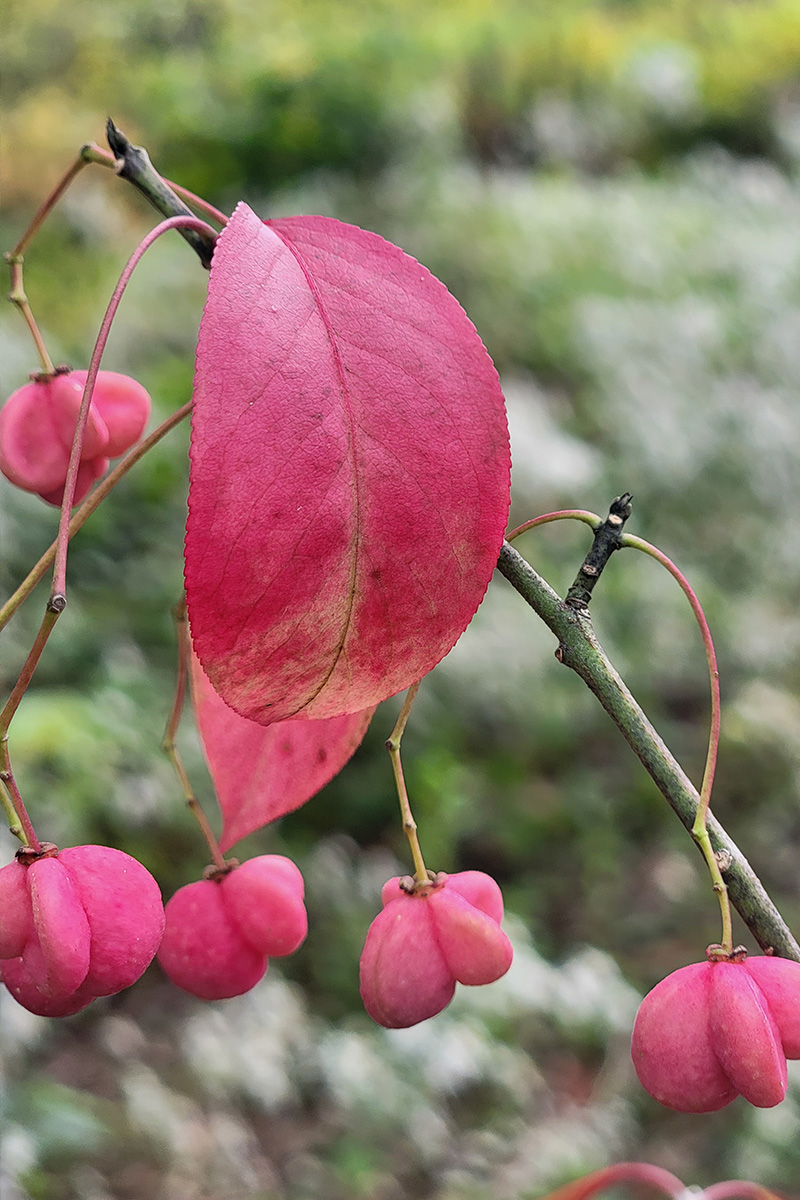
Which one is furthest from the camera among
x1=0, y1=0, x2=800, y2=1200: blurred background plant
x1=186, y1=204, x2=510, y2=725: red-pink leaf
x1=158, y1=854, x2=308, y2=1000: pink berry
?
x1=0, y1=0, x2=800, y2=1200: blurred background plant

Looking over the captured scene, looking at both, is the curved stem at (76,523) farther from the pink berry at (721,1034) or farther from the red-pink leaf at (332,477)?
the pink berry at (721,1034)

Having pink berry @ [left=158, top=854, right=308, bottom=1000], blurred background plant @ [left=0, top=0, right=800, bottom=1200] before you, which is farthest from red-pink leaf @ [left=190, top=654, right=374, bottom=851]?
blurred background plant @ [left=0, top=0, right=800, bottom=1200]

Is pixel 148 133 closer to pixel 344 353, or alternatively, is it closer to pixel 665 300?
pixel 665 300

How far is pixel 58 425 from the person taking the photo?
0.48 metres

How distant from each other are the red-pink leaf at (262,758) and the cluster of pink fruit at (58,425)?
0.10 m

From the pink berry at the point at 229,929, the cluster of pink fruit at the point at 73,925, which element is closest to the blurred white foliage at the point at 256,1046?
the pink berry at the point at 229,929

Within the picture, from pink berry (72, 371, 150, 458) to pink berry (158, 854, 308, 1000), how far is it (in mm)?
191

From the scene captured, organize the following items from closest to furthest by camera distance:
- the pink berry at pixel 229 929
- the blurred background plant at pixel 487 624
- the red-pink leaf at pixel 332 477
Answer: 1. the red-pink leaf at pixel 332 477
2. the pink berry at pixel 229 929
3. the blurred background plant at pixel 487 624

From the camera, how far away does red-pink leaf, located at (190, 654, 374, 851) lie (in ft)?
1.52

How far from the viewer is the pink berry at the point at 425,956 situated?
1.31 feet

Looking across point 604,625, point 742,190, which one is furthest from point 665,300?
point 604,625

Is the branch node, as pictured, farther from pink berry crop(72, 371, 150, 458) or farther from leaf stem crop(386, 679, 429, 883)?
pink berry crop(72, 371, 150, 458)

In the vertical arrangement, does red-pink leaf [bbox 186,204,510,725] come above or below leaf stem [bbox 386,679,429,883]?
above

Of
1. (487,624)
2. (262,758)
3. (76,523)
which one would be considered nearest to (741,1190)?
(262,758)
